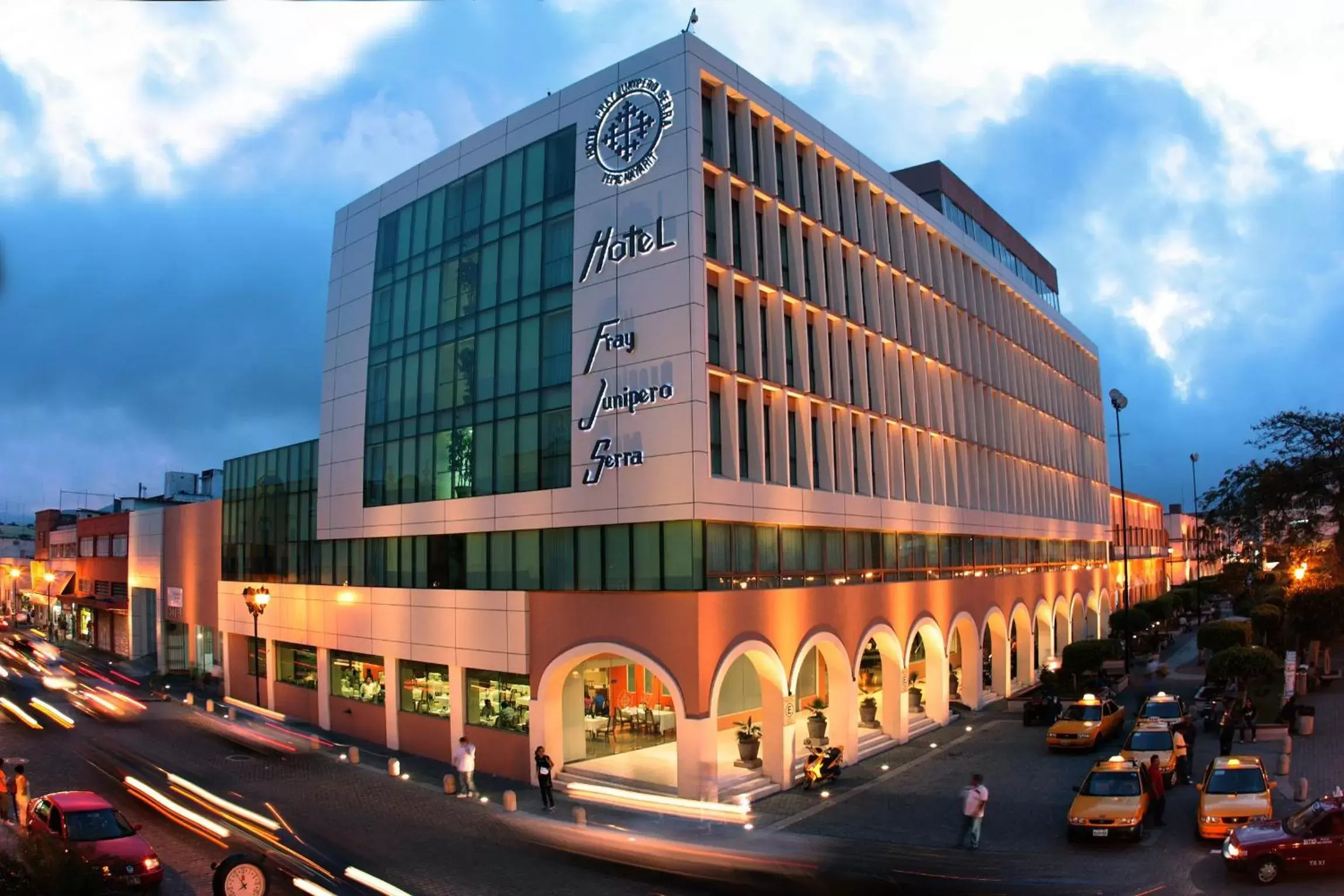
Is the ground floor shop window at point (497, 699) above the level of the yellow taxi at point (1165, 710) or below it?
above

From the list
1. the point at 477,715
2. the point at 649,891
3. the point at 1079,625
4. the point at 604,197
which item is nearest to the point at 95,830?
the point at 649,891

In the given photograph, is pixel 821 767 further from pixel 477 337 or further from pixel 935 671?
pixel 477 337

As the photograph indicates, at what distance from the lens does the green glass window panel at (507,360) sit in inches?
1237

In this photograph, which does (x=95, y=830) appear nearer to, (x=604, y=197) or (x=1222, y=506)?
(x=604, y=197)

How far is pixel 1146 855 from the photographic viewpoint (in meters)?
20.1

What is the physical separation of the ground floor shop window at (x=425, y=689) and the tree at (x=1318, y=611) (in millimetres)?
36643

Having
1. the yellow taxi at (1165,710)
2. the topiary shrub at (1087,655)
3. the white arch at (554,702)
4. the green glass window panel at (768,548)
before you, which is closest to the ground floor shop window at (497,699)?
the white arch at (554,702)

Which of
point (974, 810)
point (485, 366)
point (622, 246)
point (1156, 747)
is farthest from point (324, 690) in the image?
point (1156, 747)

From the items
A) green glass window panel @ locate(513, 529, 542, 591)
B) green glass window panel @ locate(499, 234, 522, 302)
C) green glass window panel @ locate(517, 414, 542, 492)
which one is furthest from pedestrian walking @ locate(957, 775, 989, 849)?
green glass window panel @ locate(499, 234, 522, 302)

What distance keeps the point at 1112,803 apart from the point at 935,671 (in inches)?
672

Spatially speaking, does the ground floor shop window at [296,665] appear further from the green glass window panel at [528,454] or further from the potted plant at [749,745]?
the potted plant at [749,745]

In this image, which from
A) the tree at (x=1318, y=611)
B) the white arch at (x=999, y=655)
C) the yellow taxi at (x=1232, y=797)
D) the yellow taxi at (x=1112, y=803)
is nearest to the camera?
the yellow taxi at (x=1232, y=797)

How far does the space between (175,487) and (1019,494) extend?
63138 millimetres

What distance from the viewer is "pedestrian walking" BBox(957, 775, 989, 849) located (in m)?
20.8
